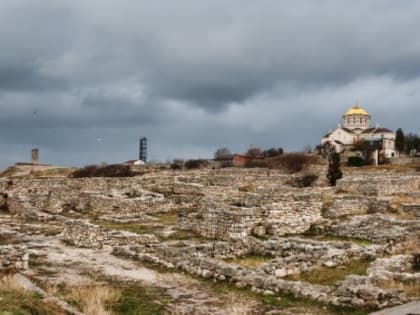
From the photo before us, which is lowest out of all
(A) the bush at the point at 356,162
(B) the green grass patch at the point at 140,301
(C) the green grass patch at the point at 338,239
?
(B) the green grass patch at the point at 140,301

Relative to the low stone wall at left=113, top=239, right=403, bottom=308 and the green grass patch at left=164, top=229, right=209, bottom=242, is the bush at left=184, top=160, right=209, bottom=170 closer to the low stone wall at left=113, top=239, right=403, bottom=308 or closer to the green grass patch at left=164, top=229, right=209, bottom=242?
the green grass patch at left=164, top=229, right=209, bottom=242

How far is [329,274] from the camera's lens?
14320 millimetres

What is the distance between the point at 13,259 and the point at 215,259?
18.1 ft

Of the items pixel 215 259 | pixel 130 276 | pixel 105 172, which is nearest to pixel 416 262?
pixel 215 259

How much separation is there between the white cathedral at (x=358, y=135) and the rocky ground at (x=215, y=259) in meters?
95.0

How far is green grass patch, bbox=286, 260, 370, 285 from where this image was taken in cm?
1386

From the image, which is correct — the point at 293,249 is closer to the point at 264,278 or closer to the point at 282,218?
the point at 264,278

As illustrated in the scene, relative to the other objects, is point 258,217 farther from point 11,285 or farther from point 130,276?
point 11,285

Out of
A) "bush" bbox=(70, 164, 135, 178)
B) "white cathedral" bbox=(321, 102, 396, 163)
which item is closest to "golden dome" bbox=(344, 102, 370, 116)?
"white cathedral" bbox=(321, 102, 396, 163)

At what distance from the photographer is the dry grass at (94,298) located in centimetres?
1065

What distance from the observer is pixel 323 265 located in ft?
49.4

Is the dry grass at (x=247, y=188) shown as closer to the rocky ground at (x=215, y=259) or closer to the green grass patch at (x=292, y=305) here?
the rocky ground at (x=215, y=259)

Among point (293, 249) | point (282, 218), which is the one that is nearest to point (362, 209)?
point (282, 218)

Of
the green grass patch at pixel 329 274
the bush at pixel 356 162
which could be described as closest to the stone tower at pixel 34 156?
the green grass patch at pixel 329 274
